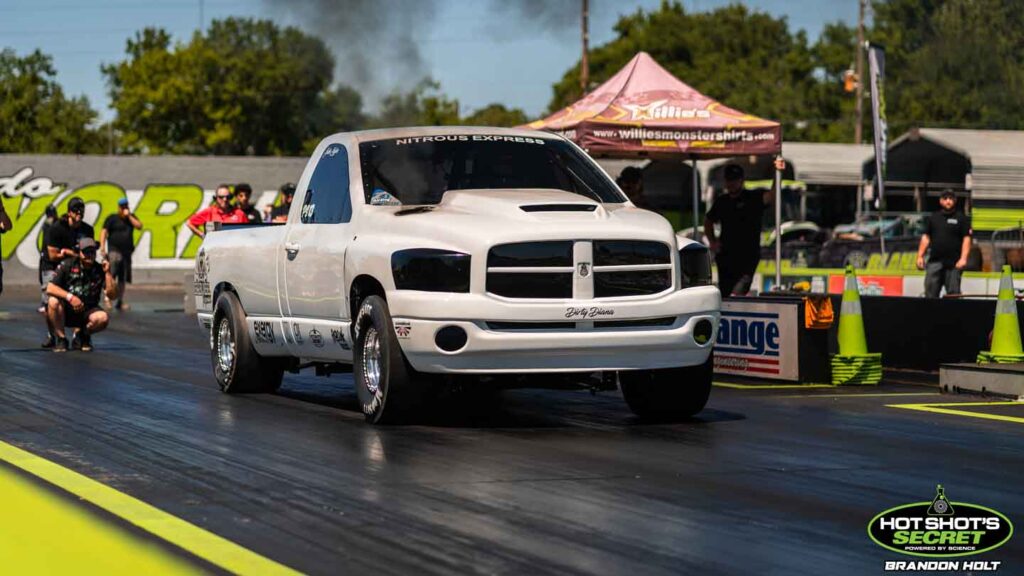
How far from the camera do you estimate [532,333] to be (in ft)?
32.9

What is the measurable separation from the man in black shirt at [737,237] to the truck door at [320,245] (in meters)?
6.00

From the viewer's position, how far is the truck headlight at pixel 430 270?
10.1 metres

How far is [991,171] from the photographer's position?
4419 centimetres

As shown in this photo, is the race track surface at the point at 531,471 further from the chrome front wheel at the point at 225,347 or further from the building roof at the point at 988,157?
the building roof at the point at 988,157

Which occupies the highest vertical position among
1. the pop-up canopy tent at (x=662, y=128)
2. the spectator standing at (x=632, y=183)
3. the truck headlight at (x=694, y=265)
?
the pop-up canopy tent at (x=662, y=128)

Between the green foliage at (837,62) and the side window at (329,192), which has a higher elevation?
the green foliage at (837,62)

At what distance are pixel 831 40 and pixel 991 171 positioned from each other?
227ft

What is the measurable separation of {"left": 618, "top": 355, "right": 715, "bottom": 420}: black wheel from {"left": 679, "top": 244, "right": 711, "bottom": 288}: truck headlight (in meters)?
0.50

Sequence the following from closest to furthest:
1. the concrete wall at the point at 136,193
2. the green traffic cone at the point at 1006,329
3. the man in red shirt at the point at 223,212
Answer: the green traffic cone at the point at 1006,329
the man in red shirt at the point at 223,212
the concrete wall at the point at 136,193

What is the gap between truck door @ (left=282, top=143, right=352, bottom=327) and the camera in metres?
11.2

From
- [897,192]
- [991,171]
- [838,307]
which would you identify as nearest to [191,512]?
[838,307]

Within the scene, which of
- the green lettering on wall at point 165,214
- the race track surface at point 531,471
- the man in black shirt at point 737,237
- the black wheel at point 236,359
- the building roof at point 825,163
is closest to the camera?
the race track surface at point 531,471

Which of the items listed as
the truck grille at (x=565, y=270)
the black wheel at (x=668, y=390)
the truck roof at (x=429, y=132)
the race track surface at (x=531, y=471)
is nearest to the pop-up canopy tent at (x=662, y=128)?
the race track surface at (x=531, y=471)

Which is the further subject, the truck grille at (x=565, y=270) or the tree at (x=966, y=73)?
the tree at (x=966, y=73)
